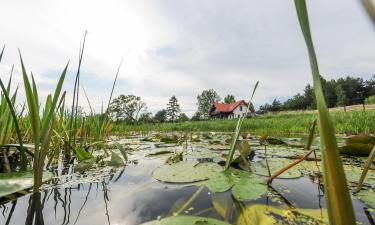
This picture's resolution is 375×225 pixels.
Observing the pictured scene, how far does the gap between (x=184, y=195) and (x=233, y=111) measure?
39.2 metres

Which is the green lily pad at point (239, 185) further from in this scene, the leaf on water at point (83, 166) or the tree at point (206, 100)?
the tree at point (206, 100)

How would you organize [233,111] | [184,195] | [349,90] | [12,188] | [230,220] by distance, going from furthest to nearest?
[349,90] → [233,111] → [184,195] → [12,188] → [230,220]

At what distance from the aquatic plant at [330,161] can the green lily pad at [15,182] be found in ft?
3.56

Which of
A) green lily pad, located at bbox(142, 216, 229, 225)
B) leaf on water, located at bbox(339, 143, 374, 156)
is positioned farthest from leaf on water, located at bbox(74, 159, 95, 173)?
leaf on water, located at bbox(339, 143, 374, 156)

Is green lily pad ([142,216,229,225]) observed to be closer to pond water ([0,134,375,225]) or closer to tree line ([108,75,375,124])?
pond water ([0,134,375,225])

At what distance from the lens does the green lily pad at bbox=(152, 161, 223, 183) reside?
1229 millimetres

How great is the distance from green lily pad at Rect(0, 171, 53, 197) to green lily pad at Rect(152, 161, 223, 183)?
0.64 meters

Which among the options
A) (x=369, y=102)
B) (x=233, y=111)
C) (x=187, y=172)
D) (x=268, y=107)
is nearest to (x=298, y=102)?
(x=268, y=107)

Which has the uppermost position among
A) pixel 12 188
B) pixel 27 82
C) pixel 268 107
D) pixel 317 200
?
pixel 268 107

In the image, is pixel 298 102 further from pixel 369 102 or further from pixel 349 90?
pixel 369 102

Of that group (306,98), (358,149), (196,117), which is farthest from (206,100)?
(358,149)

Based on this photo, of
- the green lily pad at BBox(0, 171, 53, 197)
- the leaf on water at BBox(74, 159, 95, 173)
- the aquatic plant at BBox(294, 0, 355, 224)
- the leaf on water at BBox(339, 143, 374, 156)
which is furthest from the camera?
the leaf on water at BBox(339, 143, 374, 156)

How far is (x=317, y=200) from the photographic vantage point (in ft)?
3.04

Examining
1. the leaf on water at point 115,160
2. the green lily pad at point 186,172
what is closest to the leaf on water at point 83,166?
the leaf on water at point 115,160
